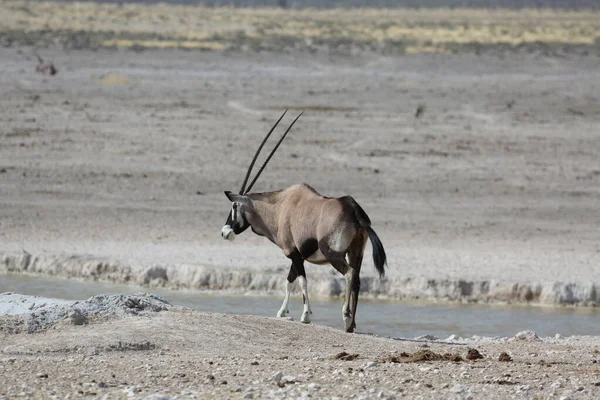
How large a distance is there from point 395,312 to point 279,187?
6.00 m

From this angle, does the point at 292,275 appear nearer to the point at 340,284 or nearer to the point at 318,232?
the point at 318,232

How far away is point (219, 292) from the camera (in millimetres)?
12367

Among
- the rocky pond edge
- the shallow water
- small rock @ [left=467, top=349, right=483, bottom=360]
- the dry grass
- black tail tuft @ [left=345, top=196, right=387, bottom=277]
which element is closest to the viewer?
small rock @ [left=467, top=349, right=483, bottom=360]

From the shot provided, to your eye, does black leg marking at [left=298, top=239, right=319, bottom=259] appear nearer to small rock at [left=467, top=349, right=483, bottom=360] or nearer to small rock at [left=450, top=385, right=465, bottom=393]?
small rock at [left=467, top=349, right=483, bottom=360]

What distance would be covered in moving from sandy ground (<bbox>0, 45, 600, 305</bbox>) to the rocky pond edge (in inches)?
0.8

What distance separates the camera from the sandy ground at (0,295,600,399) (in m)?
6.64

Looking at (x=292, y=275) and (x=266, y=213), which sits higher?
(x=266, y=213)

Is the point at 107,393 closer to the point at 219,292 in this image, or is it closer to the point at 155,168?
the point at 219,292

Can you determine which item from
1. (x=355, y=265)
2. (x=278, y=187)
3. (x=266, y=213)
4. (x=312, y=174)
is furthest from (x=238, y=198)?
(x=312, y=174)

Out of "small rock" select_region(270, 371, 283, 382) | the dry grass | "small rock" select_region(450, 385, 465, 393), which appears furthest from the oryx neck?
the dry grass

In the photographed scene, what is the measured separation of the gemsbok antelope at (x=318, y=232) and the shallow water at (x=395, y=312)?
1.33m

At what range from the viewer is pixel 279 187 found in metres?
17.5

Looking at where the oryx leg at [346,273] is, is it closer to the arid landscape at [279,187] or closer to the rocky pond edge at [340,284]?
the arid landscape at [279,187]

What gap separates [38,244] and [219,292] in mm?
2627
